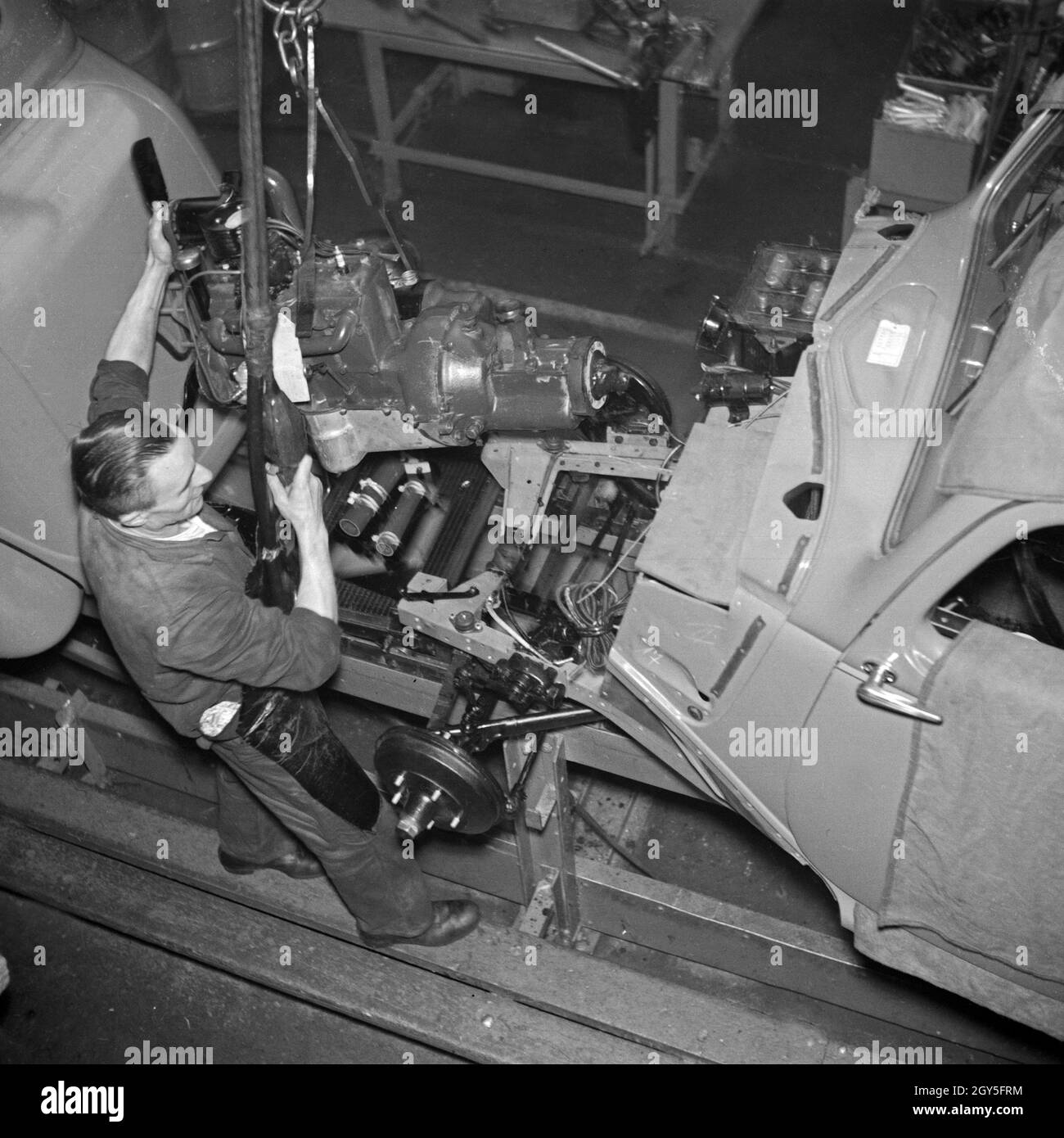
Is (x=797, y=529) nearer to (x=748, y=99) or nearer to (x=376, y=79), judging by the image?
(x=376, y=79)

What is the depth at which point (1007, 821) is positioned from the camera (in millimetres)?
2604

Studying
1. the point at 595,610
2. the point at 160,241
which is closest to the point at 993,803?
the point at 595,610

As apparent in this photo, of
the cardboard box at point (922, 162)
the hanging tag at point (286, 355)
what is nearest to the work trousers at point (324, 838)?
the hanging tag at point (286, 355)

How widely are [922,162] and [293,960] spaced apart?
440 cm

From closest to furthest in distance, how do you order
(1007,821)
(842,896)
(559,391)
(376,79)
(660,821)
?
(1007,821)
(842,896)
(559,391)
(660,821)
(376,79)

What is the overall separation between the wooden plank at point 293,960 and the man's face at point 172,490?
1.45m

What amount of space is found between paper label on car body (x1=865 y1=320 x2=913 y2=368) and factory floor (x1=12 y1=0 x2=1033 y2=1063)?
1958mm

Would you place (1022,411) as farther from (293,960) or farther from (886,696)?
(293,960)

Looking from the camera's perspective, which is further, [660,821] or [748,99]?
[748,99]

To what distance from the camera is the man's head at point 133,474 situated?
105 inches

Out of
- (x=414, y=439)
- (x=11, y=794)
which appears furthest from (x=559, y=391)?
(x=11, y=794)

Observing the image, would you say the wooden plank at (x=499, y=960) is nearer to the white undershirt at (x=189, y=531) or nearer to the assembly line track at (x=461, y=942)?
the assembly line track at (x=461, y=942)

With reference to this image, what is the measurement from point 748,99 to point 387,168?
7.41ft

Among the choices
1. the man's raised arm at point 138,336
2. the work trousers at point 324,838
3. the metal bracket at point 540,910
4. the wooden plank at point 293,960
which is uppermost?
the man's raised arm at point 138,336
